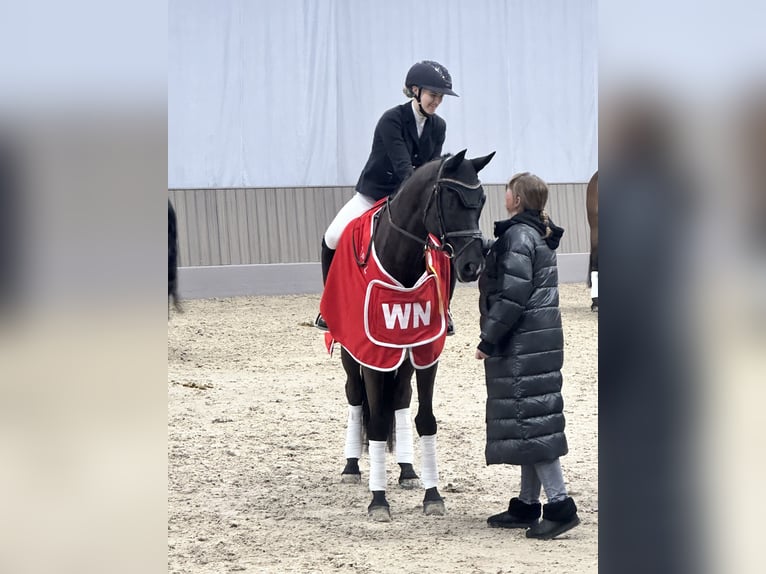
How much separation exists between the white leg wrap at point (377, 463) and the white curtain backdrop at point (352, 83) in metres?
8.07

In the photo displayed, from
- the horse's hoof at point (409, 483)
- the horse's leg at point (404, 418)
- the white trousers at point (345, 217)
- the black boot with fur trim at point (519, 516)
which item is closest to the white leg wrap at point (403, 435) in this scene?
the horse's leg at point (404, 418)

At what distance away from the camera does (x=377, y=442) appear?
466cm

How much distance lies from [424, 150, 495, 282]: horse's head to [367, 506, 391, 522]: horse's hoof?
114 centimetres

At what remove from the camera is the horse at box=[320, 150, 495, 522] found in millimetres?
4344

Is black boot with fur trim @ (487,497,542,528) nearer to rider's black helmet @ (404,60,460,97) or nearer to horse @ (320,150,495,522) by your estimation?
horse @ (320,150,495,522)

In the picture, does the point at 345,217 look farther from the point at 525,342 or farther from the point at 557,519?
the point at 557,519

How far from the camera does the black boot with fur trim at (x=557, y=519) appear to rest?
4.27 metres

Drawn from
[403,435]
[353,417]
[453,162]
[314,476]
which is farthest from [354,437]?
[453,162]

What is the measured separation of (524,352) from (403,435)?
1.12 m

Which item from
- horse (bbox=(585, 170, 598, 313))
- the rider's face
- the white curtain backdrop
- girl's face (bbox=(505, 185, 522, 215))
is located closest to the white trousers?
the rider's face
